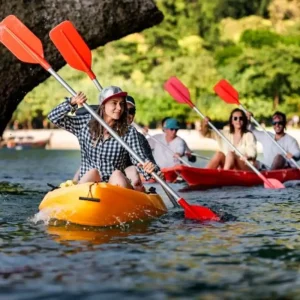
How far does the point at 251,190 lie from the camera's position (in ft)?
33.7

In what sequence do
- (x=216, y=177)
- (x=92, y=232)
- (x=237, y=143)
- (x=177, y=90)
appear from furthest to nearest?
(x=237, y=143)
(x=177, y=90)
(x=216, y=177)
(x=92, y=232)

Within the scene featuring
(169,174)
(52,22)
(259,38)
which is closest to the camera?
(52,22)

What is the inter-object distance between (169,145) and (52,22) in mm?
2861

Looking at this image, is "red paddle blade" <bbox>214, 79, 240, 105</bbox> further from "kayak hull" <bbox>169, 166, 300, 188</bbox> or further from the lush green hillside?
the lush green hillside

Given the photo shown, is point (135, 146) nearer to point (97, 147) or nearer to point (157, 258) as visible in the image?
point (97, 147)

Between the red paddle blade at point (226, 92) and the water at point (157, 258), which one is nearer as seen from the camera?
the water at point (157, 258)

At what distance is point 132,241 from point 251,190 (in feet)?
15.9

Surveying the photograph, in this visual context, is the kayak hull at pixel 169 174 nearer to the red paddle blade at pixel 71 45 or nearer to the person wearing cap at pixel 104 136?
the red paddle blade at pixel 71 45

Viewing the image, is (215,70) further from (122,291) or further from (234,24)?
(122,291)

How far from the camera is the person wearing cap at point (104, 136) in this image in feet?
21.4

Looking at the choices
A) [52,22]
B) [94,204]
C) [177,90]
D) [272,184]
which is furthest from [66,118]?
[177,90]

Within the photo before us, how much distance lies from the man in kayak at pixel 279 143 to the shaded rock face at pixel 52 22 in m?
2.28

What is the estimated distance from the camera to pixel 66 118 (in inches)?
266

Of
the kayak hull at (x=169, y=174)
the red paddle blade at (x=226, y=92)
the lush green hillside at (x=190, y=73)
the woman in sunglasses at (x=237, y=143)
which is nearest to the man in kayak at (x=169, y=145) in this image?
the kayak hull at (x=169, y=174)
